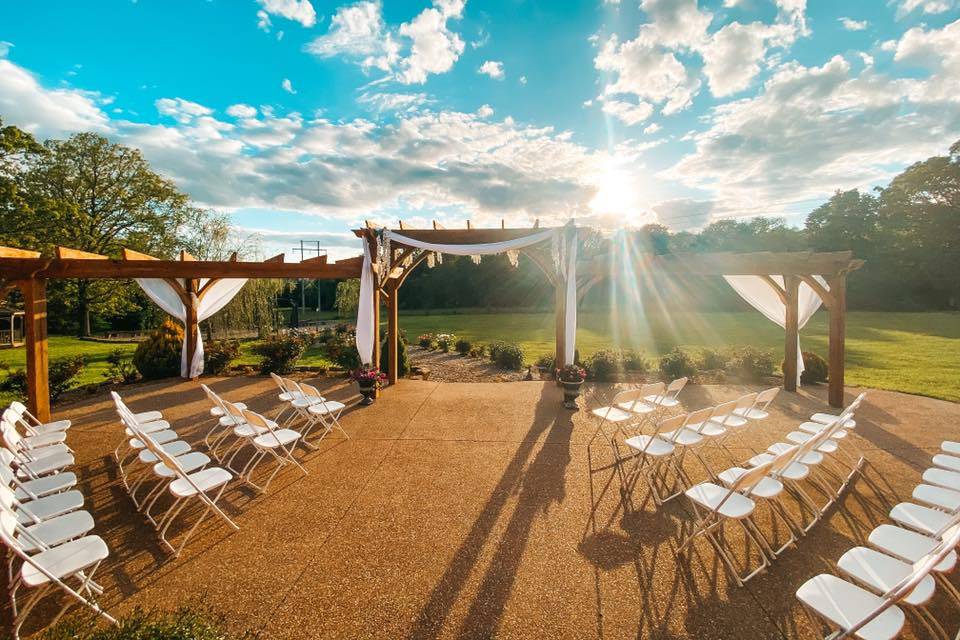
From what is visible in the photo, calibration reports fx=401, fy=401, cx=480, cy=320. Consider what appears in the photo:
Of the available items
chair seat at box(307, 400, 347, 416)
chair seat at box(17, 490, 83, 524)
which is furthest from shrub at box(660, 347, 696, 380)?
chair seat at box(17, 490, 83, 524)

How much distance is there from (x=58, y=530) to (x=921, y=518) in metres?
5.94

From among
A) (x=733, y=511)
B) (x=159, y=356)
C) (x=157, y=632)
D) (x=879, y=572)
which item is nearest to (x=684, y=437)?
(x=733, y=511)

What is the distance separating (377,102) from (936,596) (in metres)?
8.29

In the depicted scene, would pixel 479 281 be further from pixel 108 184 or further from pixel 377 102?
pixel 377 102

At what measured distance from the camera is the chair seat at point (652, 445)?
389cm

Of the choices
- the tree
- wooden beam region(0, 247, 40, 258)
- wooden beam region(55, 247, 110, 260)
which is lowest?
wooden beam region(0, 247, 40, 258)

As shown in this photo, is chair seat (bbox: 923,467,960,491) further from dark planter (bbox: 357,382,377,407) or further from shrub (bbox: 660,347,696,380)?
dark planter (bbox: 357,382,377,407)

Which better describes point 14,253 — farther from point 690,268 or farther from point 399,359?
point 690,268

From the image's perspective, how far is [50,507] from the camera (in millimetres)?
3057

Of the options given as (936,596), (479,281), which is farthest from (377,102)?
(479,281)

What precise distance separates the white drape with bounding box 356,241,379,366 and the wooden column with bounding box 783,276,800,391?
26.9 ft

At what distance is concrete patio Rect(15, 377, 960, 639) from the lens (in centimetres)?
244

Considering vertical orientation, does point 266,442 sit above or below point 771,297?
below

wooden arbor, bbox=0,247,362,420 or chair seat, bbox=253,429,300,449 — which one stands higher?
wooden arbor, bbox=0,247,362,420
